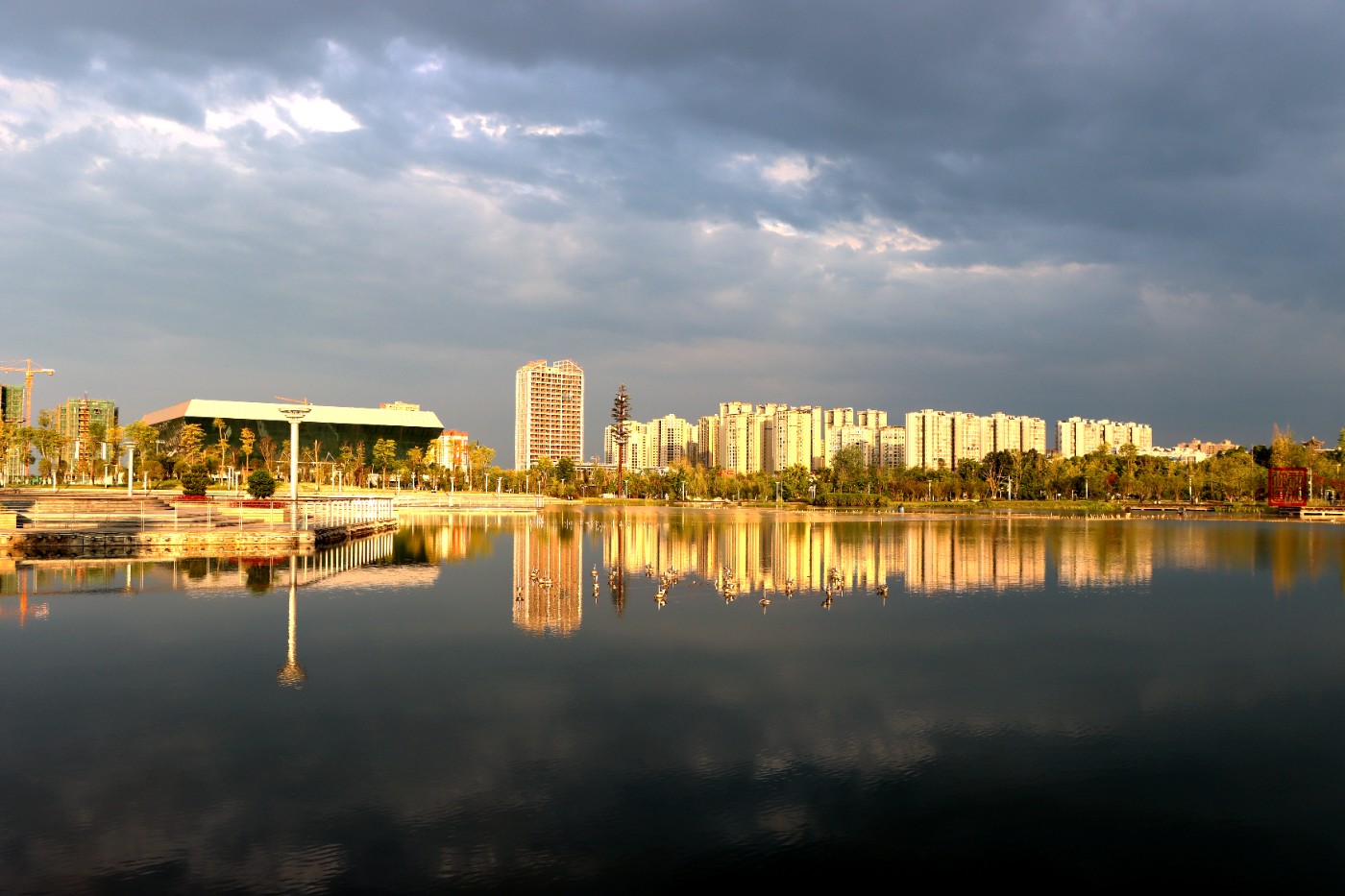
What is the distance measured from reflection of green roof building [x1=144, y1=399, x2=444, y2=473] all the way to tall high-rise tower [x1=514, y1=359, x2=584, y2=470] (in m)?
71.3

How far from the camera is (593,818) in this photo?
830 centimetres

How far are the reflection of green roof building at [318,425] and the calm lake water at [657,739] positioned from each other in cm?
8527

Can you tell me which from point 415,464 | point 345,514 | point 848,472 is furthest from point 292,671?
point 848,472

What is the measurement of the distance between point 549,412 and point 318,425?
8145 cm

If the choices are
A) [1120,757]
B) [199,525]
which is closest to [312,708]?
[1120,757]

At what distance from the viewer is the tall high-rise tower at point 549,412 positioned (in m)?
183

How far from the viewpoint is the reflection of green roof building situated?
333 feet

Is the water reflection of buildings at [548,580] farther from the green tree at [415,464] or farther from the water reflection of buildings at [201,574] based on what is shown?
the green tree at [415,464]

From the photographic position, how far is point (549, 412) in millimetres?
184625

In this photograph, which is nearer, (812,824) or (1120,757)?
(812,824)

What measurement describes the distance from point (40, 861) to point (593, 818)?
15.0 ft

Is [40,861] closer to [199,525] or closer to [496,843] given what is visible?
[496,843]

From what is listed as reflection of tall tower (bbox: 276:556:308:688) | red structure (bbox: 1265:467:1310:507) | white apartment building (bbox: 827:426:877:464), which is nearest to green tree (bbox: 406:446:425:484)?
reflection of tall tower (bbox: 276:556:308:688)

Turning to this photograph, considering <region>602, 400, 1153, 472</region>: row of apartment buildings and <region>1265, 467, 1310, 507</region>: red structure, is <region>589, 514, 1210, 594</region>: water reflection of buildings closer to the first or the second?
<region>1265, 467, 1310, 507</region>: red structure
